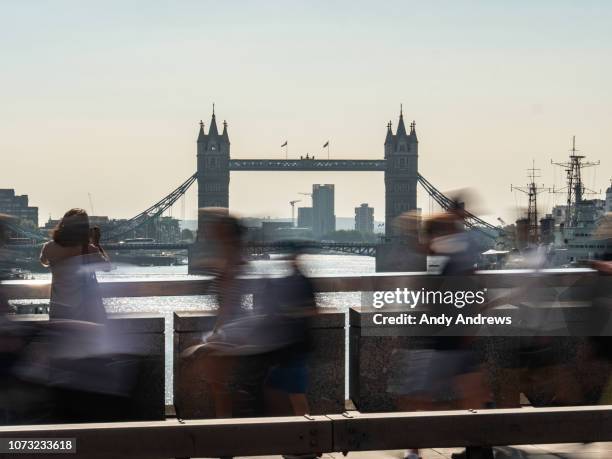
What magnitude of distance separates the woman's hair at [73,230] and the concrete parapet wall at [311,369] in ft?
2.45

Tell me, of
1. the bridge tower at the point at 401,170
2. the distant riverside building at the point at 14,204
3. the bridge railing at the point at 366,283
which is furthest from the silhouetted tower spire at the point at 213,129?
the bridge railing at the point at 366,283

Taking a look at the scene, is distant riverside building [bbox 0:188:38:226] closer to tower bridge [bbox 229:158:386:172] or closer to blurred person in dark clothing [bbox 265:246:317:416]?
tower bridge [bbox 229:158:386:172]

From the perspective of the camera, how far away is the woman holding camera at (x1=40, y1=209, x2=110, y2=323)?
4828 millimetres

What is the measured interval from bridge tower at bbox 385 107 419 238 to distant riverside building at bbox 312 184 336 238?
8.95 meters

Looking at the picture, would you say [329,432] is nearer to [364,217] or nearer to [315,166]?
[315,166]

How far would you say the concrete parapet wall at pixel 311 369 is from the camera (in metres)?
5.44

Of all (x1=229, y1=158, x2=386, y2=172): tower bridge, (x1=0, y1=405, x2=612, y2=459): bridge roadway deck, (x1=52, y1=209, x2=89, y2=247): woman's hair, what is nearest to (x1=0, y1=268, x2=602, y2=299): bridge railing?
(x1=52, y1=209, x2=89, y2=247): woman's hair

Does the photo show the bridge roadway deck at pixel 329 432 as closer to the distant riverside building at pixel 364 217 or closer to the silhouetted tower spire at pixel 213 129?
the silhouetted tower spire at pixel 213 129

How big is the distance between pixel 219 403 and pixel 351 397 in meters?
1.59

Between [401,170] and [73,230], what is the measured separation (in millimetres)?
106645

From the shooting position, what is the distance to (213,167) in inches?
4333

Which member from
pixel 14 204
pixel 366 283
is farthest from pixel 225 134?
pixel 366 283

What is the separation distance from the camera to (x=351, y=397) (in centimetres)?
617

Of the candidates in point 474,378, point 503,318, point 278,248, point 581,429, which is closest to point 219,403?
point 278,248
